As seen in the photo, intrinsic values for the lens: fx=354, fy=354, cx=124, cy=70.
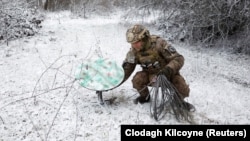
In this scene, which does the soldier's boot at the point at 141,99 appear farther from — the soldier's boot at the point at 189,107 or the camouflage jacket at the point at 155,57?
the soldier's boot at the point at 189,107

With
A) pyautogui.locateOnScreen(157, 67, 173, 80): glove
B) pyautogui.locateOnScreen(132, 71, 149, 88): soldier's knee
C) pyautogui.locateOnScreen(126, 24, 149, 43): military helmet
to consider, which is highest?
pyautogui.locateOnScreen(126, 24, 149, 43): military helmet

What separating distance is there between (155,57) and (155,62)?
0.08m

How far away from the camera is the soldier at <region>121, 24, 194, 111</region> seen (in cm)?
408

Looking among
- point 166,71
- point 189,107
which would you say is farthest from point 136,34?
point 189,107

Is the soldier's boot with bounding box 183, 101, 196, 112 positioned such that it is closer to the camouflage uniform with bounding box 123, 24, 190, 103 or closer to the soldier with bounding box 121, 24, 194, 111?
the soldier with bounding box 121, 24, 194, 111

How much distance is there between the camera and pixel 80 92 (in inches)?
200

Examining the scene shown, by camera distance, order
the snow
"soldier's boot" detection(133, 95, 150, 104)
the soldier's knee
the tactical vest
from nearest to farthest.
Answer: the snow < the tactical vest < the soldier's knee < "soldier's boot" detection(133, 95, 150, 104)

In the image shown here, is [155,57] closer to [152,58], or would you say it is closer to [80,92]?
[152,58]

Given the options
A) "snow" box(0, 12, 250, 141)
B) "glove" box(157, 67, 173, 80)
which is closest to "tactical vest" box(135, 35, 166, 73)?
"glove" box(157, 67, 173, 80)

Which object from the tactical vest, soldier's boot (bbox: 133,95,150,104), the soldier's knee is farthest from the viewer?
soldier's boot (bbox: 133,95,150,104)

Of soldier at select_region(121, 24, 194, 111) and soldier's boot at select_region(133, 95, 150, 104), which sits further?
soldier's boot at select_region(133, 95, 150, 104)

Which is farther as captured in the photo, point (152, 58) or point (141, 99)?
point (141, 99)

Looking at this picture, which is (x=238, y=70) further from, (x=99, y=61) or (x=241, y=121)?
Answer: (x=99, y=61)

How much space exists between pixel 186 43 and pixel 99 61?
4.34 metres
